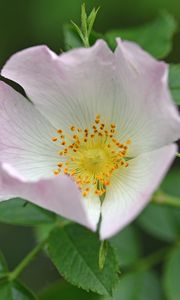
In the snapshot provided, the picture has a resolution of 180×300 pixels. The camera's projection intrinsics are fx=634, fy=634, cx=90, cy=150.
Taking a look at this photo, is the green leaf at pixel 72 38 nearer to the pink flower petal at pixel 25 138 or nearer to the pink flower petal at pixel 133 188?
the pink flower petal at pixel 25 138

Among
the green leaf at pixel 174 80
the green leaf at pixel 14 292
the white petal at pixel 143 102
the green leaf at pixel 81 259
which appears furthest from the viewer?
the green leaf at pixel 174 80

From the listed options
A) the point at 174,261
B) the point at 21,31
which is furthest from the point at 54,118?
the point at 21,31

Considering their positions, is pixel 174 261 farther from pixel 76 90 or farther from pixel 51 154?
pixel 76 90

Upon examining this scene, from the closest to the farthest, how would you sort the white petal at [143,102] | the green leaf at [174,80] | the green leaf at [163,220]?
the white petal at [143,102], the green leaf at [174,80], the green leaf at [163,220]

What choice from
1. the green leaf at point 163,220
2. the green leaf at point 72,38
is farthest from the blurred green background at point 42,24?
the green leaf at point 72,38

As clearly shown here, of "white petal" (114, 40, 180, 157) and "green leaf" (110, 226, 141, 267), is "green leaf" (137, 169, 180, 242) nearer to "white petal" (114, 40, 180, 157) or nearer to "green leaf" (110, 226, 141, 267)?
"green leaf" (110, 226, 141, 267)

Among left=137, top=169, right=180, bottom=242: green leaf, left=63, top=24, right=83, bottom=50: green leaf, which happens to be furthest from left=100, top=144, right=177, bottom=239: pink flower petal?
left=137, top=169, right=180, bottom=242: green leaf

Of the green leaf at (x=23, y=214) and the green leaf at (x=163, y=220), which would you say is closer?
the green leaf at (x=23, y=214)
